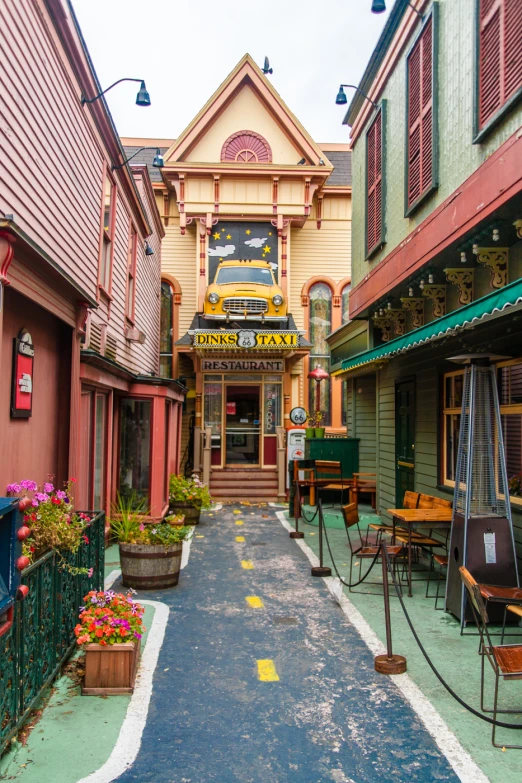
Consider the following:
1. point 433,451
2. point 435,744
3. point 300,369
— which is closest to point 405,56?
point 433,451

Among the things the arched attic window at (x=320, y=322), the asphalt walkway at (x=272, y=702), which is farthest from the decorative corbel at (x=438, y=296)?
the arched attic window at (x=320, y=322)

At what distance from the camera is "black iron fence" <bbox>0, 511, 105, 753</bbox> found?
3865 mm

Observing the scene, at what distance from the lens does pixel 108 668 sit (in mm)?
5043

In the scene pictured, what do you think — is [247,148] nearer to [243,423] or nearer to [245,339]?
[245,339]

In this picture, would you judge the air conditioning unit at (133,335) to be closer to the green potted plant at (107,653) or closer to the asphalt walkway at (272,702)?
the asphalt walkway at (272,702)

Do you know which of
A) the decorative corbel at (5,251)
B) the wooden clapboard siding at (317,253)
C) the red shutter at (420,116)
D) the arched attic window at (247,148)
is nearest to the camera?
the decorative corbel at (5,251)

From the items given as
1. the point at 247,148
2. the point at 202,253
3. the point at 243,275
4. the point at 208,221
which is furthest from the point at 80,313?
the point at 247,148

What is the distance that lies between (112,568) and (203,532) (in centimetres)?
375

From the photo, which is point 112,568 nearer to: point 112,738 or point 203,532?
point 203,532

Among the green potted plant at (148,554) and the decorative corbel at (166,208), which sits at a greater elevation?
the decorative corbel at (166,208)

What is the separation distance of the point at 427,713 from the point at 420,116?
9.02m

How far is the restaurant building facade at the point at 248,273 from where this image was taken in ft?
64.5

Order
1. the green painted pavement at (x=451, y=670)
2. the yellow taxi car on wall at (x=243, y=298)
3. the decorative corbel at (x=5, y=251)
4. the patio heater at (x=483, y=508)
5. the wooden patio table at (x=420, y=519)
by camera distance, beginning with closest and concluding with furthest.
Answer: the green painted pavement at (x=451, y=670) → the decorative corbel at (x=5, y=251) → the patio heater at (x=483, y=508) → the wooden patio table at (x=420, y=519) → the yellow taxi car on wall at (x=243, y=298)

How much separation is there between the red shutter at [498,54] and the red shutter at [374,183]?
4979 mm
